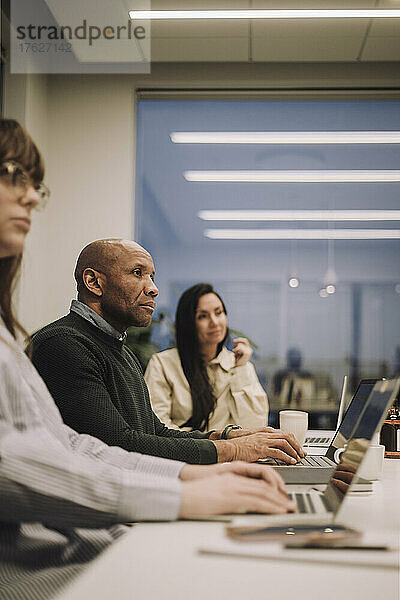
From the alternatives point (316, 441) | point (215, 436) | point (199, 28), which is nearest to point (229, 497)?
point (215, 436)

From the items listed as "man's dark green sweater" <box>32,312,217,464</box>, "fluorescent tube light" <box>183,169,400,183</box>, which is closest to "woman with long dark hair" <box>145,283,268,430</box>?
"man's dark green sweater" <box>32,312,217,464</box>

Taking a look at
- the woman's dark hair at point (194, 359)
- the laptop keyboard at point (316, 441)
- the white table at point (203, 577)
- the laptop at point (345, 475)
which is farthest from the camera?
the woman's dark hair at point (194, 359)

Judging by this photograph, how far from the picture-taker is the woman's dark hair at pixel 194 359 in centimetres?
302

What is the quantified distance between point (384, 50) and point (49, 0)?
2040mm

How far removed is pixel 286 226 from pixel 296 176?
0.35 meters

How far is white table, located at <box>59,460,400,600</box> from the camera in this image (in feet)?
2.35

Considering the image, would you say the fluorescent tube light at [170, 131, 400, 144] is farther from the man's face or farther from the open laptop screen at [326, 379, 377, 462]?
the open laptop screen at [326, 379, 377, 462]

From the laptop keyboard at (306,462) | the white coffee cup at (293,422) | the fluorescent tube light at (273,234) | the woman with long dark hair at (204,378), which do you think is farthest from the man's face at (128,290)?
the fluorescent tube light at (273,234)

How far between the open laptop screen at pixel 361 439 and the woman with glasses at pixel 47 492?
0.13 m

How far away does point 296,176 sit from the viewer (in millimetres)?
4379

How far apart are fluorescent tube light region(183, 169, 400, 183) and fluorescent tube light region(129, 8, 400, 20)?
1019mm

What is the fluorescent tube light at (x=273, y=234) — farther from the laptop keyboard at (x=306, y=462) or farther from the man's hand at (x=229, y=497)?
the man's hand at (x=229, y=497)

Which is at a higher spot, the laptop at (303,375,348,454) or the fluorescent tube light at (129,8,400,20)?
the fluorescent tube light at (129,8,400,20)

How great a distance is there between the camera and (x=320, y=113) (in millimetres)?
4383
